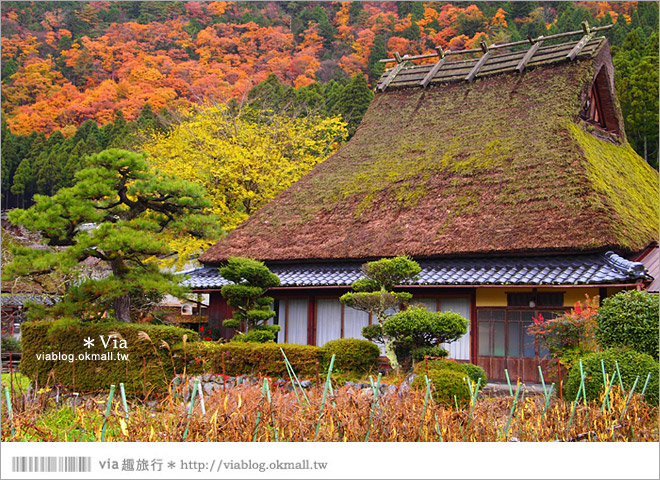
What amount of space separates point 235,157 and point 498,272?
449 inches

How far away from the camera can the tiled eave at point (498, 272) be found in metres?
10.8

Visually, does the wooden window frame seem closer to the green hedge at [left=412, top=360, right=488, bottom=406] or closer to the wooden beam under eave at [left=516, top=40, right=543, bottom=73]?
the green hedge at [left=412, top=360, right=488, bottom=406]

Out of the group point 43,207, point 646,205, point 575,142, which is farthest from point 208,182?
point 646,205

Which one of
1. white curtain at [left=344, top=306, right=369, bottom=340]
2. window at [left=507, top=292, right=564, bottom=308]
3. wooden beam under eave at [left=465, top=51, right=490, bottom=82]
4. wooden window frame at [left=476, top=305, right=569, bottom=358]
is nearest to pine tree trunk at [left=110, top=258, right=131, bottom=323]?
white curtain at [left=344, top=306, right=369, bottom=340]

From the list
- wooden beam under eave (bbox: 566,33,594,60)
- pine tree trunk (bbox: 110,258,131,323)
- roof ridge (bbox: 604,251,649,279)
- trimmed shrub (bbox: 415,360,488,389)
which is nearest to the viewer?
trimmed shrub (bbox: 415,360,488,389)

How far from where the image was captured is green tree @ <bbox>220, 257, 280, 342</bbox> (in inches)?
452

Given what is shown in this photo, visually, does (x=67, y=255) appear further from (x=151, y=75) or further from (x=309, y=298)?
(x=151, y=75)

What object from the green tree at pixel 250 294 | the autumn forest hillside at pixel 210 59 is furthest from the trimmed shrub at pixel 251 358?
the autumn forest hillside at pixel 210 59

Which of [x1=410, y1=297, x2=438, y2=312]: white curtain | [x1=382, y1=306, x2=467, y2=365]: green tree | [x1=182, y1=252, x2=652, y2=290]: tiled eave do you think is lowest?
[x1=382, y1=306, x2=467, y2=365]: green tree

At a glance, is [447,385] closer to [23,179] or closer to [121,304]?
[121,304]

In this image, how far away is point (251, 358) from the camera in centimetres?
1042

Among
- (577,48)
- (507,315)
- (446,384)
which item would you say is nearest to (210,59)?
(577,48)

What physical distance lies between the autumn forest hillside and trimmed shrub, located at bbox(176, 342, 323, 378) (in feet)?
51.6

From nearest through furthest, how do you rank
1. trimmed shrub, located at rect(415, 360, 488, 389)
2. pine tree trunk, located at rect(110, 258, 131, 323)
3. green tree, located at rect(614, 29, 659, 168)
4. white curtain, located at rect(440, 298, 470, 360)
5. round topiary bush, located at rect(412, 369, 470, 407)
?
round topiary bush, located at rect(412, 369, 470, 407) → trimmed shrub, located at rect(415, 360, 488, 389) → pine tree trunk, located at rect(110, 258, 131, 323) → white curtain, located at rect(440, 298, 470, 360) → green tree, located at rect(614, 29, 659, 168)
